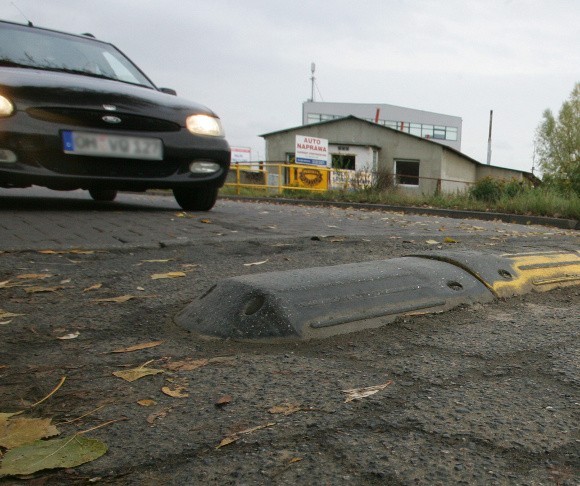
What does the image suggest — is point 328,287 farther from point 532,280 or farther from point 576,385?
point 532,280

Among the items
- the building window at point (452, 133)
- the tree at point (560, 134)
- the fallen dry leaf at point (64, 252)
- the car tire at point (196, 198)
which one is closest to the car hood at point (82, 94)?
the car tire at point (196, 198)

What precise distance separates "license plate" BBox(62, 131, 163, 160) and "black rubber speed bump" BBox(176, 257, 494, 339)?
284 cm

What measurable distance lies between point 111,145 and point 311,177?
14657 mm

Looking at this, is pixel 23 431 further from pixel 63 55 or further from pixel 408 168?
pixel 408 168

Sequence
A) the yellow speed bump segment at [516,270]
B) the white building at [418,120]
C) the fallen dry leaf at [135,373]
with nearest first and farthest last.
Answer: the fallen dry leaf at [135,373] → the yellow speed bump segment at [516,270] → the white building at [418,120]

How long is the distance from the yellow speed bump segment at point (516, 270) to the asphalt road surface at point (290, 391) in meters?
0.08

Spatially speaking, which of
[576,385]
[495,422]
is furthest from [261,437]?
[576,385]

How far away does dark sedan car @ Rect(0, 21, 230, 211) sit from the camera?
13.9ft

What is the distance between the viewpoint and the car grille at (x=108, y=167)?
441 centimetres

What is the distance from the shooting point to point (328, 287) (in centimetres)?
192

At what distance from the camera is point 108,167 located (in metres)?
4.63

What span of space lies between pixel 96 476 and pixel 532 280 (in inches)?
77.9

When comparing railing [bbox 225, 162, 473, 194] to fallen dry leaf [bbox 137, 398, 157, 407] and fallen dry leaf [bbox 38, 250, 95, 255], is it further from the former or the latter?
fallen dry leaf [bbox 137, 398, 157, 407]

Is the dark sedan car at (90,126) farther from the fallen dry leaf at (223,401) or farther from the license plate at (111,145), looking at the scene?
the fallen dry leaf at (223,401)
